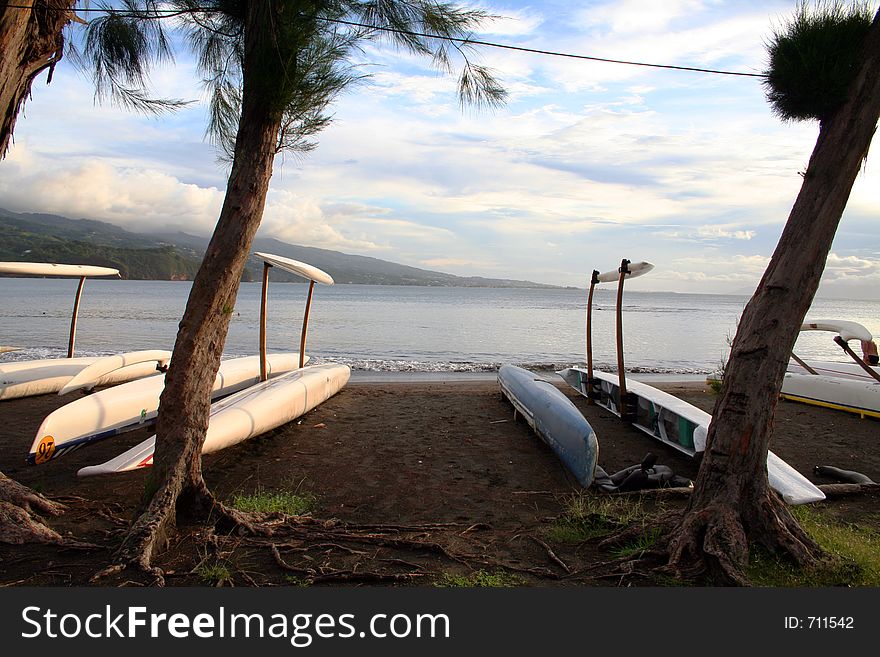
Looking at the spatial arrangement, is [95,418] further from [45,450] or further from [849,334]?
[849,334]

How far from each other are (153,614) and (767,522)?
3.32 meters

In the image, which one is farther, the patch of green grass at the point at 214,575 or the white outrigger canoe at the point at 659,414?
the white outrigger canoe at the point at 659,414

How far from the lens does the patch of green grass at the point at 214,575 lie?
3090 mm

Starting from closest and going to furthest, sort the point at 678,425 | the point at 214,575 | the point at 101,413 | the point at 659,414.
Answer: the point at 214,575 < the point at 101,413 < the point at 678,425 < the point at 659,414

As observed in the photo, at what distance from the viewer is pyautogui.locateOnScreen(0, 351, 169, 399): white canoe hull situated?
877 centimetres

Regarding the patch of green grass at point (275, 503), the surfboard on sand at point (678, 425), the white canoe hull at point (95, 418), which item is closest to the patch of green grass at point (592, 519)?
the surfboard on sand at point (678, 425)

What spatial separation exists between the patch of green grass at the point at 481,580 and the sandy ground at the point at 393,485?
0.10 metres

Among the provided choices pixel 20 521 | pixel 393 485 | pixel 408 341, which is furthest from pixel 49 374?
pixel 408 341

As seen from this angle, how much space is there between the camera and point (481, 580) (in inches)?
124

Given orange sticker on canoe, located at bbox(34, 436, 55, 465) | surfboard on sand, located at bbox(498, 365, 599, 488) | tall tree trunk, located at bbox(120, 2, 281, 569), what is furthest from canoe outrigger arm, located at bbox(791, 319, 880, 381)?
orange sticker on canoe, located at bbox(34, 436, 55, 465)

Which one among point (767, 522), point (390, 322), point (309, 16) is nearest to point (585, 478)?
point (767, 522)

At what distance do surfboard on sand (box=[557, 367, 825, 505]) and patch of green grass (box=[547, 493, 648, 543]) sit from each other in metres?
1.39

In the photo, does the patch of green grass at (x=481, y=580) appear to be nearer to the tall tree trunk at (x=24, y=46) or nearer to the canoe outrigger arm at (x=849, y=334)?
the tall tree trunk at (x=24, y=46)

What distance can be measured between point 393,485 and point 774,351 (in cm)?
332
